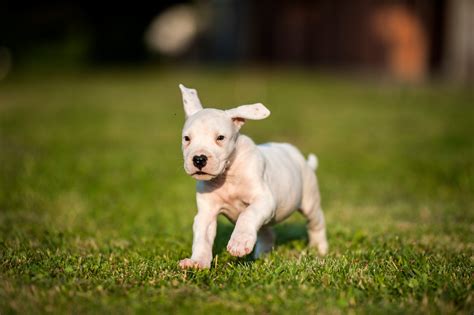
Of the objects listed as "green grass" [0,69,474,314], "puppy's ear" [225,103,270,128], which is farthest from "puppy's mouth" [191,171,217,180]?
"green grass" [0,69,474,314]

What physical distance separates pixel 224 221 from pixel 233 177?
2.54m

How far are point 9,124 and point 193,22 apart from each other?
25128mm

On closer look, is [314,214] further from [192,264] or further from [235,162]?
[192,264]

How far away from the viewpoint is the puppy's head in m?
4.77

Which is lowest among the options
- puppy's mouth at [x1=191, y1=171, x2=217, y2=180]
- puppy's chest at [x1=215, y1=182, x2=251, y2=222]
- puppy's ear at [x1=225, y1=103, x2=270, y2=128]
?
puppy's chest at [x1=215, y1=182, x2=251, y2=222]

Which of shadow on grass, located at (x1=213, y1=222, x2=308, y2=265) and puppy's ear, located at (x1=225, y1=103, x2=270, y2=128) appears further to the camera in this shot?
shadow on grass, located at (x1=213, y1=222, x2=308, y2=265)

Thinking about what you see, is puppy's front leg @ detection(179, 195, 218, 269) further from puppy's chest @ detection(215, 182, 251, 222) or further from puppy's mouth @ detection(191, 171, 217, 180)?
puppy's mouth @ detection(191, 171, 217, 180)

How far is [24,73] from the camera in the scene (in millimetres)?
32438

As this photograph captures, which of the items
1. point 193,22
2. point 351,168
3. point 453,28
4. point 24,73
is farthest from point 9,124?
point 193,22

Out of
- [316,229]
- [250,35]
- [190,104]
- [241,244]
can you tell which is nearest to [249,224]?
[241,244]

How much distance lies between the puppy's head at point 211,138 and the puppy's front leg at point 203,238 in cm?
44

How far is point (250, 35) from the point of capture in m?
33.8

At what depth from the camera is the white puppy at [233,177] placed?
4801mm

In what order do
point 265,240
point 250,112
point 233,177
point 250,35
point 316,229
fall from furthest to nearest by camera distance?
point 250,35, point 316,229, point 265,240, point 233,177, point 250,112
